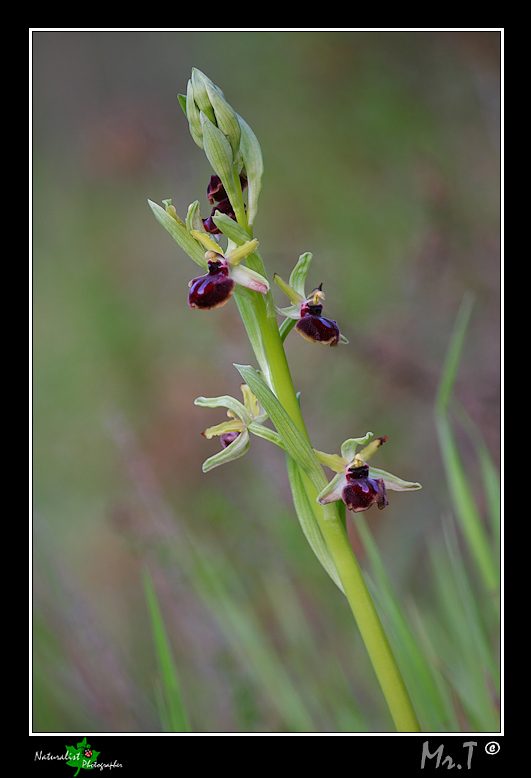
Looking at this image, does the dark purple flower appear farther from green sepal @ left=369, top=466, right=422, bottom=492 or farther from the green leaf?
green sepal @ left=369, top=466, right=422, bottom=492

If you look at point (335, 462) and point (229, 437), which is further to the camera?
point (229, 437)

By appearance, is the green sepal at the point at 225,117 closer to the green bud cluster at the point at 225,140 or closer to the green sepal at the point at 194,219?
the green bud cluster at the point at 225,140

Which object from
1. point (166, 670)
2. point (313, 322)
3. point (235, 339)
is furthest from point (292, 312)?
point (235, 339)

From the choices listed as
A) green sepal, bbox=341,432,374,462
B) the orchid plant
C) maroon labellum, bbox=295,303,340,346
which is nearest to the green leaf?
the orchid plant

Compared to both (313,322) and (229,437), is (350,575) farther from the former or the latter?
(313,322)

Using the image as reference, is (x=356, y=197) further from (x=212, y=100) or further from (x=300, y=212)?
(x=212, y=100)

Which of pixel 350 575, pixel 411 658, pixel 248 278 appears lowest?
pixel 411 658

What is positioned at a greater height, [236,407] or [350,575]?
[236,407]
